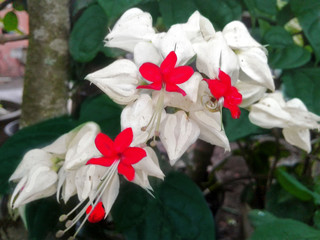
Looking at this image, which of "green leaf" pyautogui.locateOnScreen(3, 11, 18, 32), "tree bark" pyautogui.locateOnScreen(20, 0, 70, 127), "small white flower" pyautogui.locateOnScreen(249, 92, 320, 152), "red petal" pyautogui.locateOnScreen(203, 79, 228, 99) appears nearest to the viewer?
"red petal" pyautogui.locateOnScreen(203, 79, 228, 99)

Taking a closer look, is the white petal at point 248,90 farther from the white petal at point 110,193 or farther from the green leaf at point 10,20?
the green leaf at point 10,20

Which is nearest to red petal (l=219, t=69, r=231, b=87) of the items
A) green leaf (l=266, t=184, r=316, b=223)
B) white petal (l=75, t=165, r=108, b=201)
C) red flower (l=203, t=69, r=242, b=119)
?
red flower (l=203, t=69, r=242, b=119)

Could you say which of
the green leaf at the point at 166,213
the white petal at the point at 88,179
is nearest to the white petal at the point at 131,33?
the white petal at the point at 88,179

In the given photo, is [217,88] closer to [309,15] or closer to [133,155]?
[133,155]

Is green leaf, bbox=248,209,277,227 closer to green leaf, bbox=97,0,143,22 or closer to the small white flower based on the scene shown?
the small white flower

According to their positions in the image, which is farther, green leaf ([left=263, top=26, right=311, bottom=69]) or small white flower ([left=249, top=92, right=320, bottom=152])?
green leaf ([left=263, top=26, right=311, bottom=69])
